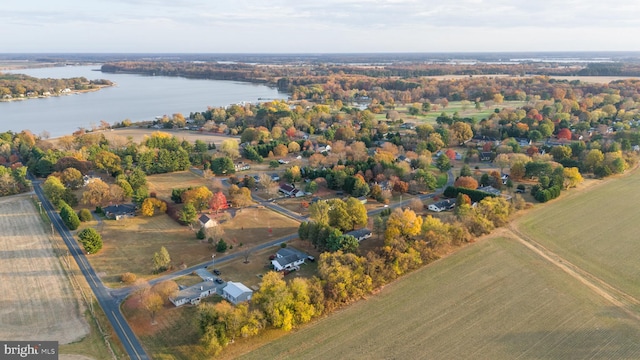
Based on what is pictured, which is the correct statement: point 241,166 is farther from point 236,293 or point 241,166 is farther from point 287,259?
point 236,293

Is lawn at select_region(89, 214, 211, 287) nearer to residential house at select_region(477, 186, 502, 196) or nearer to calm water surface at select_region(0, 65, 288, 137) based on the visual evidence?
residential house at select_region(477, 186, 502, 196)

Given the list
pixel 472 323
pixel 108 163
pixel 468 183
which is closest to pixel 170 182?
pixel 108 163

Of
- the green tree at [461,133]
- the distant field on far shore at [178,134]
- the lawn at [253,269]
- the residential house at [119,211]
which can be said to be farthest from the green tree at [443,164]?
the distant field on far shore at [178,134]

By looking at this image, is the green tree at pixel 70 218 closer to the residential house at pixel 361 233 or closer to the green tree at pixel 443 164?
the residential house at pixel 361 233

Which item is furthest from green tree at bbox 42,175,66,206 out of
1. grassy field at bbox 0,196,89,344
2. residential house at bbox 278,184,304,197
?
residential house at bbox 278,184,304,197

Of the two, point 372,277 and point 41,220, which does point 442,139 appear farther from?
point 41,220
